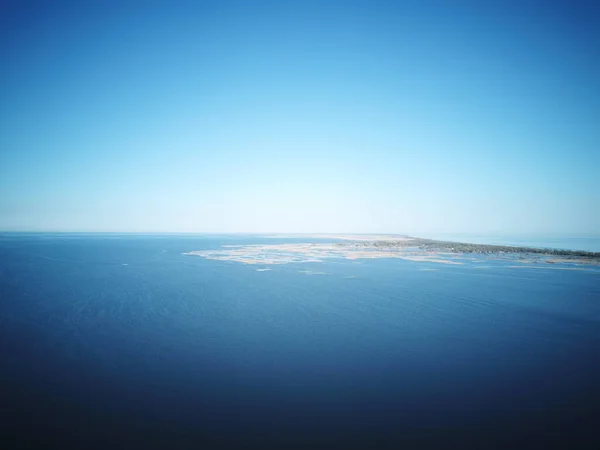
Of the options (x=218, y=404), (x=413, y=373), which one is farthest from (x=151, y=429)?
(x=413, y=373)

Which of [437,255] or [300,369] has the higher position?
[437,255]

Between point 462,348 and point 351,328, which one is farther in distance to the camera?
point 351,328

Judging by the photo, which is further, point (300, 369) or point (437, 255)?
point (437, 255)

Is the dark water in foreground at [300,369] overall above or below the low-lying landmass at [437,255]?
below

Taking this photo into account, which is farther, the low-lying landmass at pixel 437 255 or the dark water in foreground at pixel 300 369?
the low-lying landmass at pixel 437 255

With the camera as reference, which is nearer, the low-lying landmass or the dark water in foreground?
the dark water in foreground

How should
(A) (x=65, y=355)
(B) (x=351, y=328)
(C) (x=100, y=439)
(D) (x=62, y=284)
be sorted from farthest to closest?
(D) (x=62, y=284), (B) (x=351, y=328), (A) (x=65, y=355), (C) (x=100, y=439)

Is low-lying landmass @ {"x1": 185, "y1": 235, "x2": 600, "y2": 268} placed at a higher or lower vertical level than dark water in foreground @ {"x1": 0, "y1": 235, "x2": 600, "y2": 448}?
higher

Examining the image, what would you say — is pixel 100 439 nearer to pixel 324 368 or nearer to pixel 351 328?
pixel 324 368
